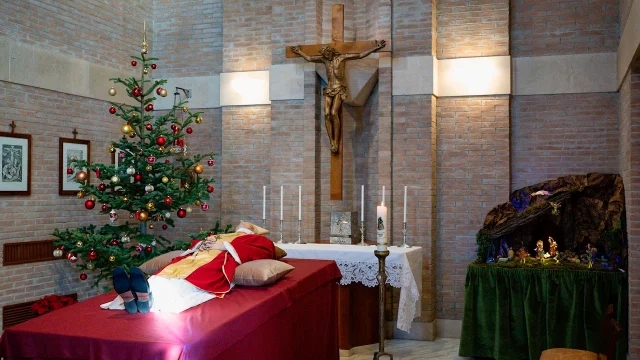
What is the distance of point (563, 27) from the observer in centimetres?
750

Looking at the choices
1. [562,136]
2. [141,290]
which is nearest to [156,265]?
[141,290]

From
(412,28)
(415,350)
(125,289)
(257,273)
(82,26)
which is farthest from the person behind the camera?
(82,26)

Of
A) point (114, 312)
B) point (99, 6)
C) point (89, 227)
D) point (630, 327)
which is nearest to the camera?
point (114, 312)

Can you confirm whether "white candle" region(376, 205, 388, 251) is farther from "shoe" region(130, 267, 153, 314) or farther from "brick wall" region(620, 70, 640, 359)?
"brick wall" region(620, 70, 640, 359)

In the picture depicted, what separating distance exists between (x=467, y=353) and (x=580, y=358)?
196 cm

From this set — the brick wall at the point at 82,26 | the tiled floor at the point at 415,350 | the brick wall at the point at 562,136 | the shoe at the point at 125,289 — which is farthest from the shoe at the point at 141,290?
the brick wall at the point at 562,136

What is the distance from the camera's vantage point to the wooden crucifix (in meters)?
7.40

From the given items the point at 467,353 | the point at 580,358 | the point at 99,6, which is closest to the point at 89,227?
the point at 99,6

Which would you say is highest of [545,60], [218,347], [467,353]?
[545,60]

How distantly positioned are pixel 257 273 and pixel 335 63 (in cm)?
352

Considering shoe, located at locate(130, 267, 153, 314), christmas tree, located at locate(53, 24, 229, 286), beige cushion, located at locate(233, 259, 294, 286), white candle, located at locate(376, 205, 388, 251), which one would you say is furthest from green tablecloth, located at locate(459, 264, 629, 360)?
shoe, located at locate(130, 267, 153, 314)

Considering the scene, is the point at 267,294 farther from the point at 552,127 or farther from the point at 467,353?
the point at 552,127

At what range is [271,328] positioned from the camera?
435 centimetres

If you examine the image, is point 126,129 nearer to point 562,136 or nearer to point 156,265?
point 156,265
